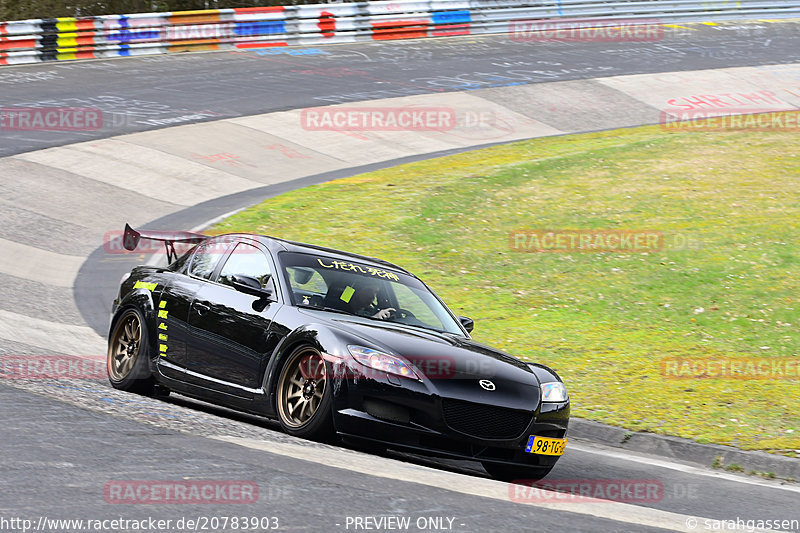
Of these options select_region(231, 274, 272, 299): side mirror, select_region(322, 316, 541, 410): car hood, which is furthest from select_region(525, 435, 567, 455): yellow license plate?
select_region(231, 274, 272, 299): side mirror

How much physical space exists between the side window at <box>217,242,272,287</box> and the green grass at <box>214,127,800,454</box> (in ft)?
9.90

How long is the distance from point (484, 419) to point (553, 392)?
76 cm

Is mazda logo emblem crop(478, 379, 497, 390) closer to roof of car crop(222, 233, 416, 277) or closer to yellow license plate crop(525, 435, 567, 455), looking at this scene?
yellow license plate crop(525, 435, 567, 455)

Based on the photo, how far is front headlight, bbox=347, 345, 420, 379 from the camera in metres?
6.74

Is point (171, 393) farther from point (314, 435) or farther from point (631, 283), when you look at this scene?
point (631, 283)

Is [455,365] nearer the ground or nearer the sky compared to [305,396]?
nearer the sky

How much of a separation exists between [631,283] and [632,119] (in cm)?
1356

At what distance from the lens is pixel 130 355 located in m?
8.76

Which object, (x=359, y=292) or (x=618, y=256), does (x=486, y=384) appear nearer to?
(x=359, y=292)

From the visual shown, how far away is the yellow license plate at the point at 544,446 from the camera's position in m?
7.01

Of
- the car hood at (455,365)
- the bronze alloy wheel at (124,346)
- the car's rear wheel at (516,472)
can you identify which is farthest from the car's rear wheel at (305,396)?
the bronze alloy wheel at (124,346)

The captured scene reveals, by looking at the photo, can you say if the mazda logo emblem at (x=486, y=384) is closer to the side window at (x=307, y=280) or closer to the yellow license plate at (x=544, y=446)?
the yellow license plate at (x=544, y=446)

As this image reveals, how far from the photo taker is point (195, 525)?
474cm

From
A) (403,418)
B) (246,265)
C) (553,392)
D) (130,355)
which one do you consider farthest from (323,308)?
(130,355)
